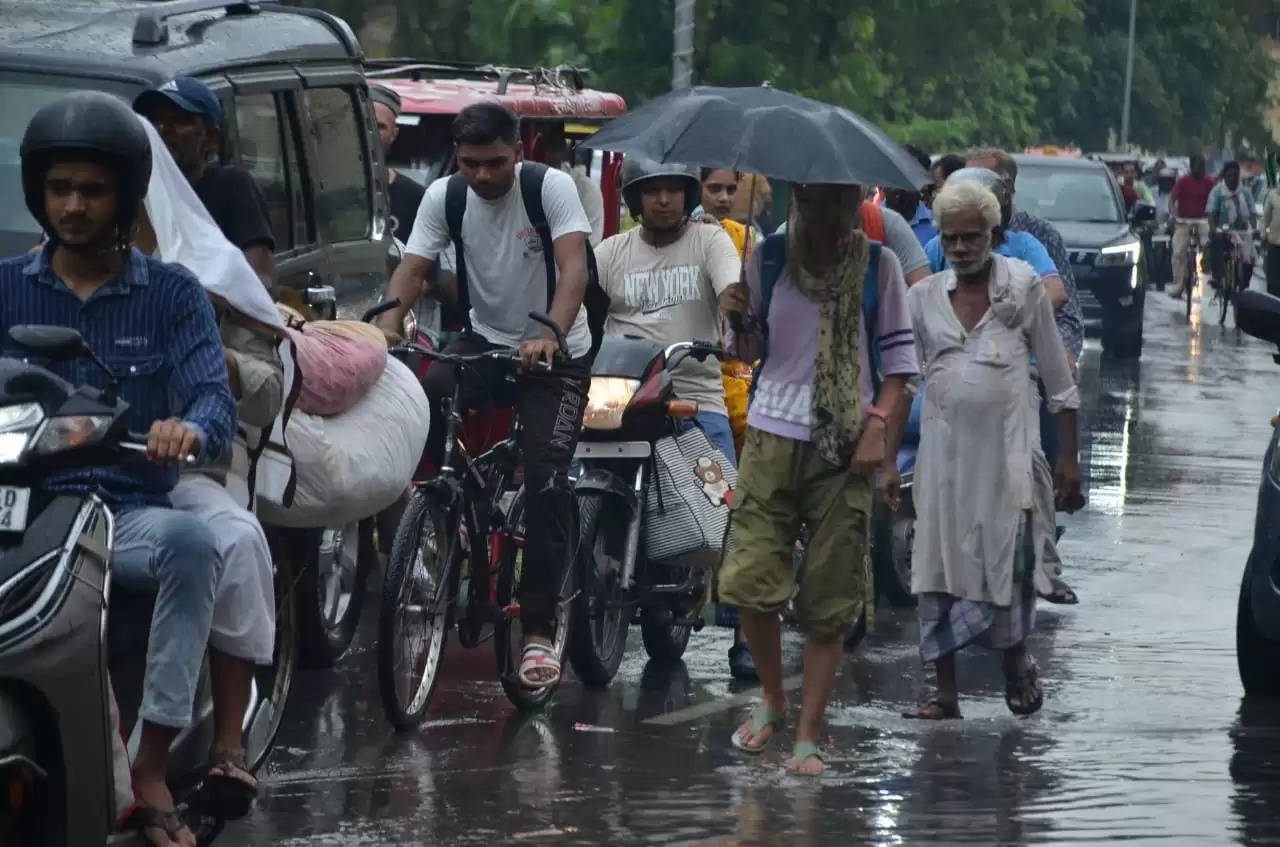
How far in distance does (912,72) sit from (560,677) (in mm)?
28883

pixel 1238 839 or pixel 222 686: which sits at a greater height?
pixel 222 686

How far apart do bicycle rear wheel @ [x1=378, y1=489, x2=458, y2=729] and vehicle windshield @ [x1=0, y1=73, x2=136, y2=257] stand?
1.85m

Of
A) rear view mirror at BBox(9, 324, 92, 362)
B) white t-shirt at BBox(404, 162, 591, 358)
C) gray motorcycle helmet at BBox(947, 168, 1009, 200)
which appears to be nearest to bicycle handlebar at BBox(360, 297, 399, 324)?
white t-shirt at BBox(404, 162, 591, 358)

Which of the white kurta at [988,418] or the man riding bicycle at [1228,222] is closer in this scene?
the white kurta at [988,418]

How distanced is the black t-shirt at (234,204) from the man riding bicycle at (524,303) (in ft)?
2.63

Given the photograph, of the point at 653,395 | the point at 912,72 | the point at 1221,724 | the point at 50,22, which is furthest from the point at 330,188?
the point at 912,72

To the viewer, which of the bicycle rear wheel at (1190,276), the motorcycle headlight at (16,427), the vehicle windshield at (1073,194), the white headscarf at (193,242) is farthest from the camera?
the bicycle rear wheel at (1190,276)

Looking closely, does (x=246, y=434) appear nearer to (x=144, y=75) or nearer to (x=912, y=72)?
(x=144, y=75)

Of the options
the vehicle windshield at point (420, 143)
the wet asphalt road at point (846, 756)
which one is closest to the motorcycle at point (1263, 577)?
the wet asphalt road at point (846, 756)

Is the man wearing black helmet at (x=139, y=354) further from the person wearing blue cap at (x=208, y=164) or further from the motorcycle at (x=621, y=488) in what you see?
the motorcycle at (x=621, y=488)

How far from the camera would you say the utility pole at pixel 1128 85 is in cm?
6838

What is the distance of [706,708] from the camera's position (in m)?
8.55

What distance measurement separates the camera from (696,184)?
9.38m

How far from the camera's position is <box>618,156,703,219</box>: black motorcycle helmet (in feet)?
30.3
